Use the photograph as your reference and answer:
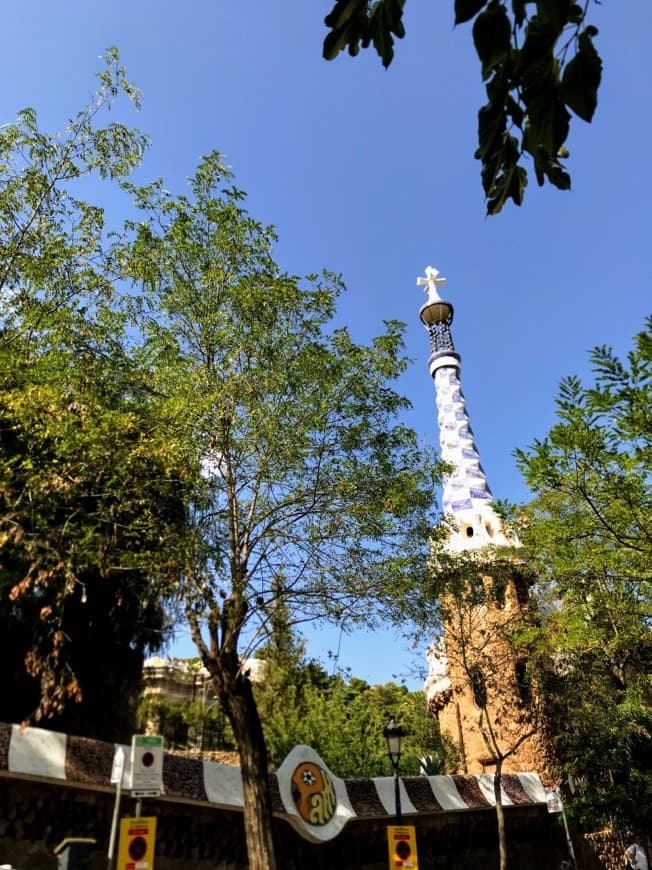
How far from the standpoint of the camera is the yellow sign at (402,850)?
339 inches

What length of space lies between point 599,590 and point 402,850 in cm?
730

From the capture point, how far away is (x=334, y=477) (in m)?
9.80

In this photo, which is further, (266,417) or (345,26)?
(266,417)

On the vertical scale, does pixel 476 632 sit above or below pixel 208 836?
above

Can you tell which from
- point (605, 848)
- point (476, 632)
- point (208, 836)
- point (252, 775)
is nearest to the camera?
point (252, 775)

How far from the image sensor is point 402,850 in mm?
8695

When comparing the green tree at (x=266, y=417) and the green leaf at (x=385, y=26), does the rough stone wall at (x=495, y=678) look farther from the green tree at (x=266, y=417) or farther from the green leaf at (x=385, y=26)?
the green leaf at (x=385, y=26)

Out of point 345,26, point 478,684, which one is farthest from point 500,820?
point 345,26

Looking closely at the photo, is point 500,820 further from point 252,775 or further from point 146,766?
point 146,766

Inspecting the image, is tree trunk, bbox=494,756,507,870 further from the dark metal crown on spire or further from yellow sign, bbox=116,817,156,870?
the dark metal crown on spire

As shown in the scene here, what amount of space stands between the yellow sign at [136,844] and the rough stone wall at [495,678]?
362 inches

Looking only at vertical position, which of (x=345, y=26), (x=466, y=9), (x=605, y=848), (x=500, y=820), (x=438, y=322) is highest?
(x=438, y=322)

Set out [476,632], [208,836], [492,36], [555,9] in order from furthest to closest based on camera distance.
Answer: [476,632], [208,836], [492,36], [555,9]

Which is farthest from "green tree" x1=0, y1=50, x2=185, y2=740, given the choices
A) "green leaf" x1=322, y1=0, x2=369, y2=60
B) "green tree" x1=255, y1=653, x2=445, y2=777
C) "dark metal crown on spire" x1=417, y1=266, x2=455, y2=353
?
"dark metal crown on spire" x1=417, y1=266, x2=455, y2=353
